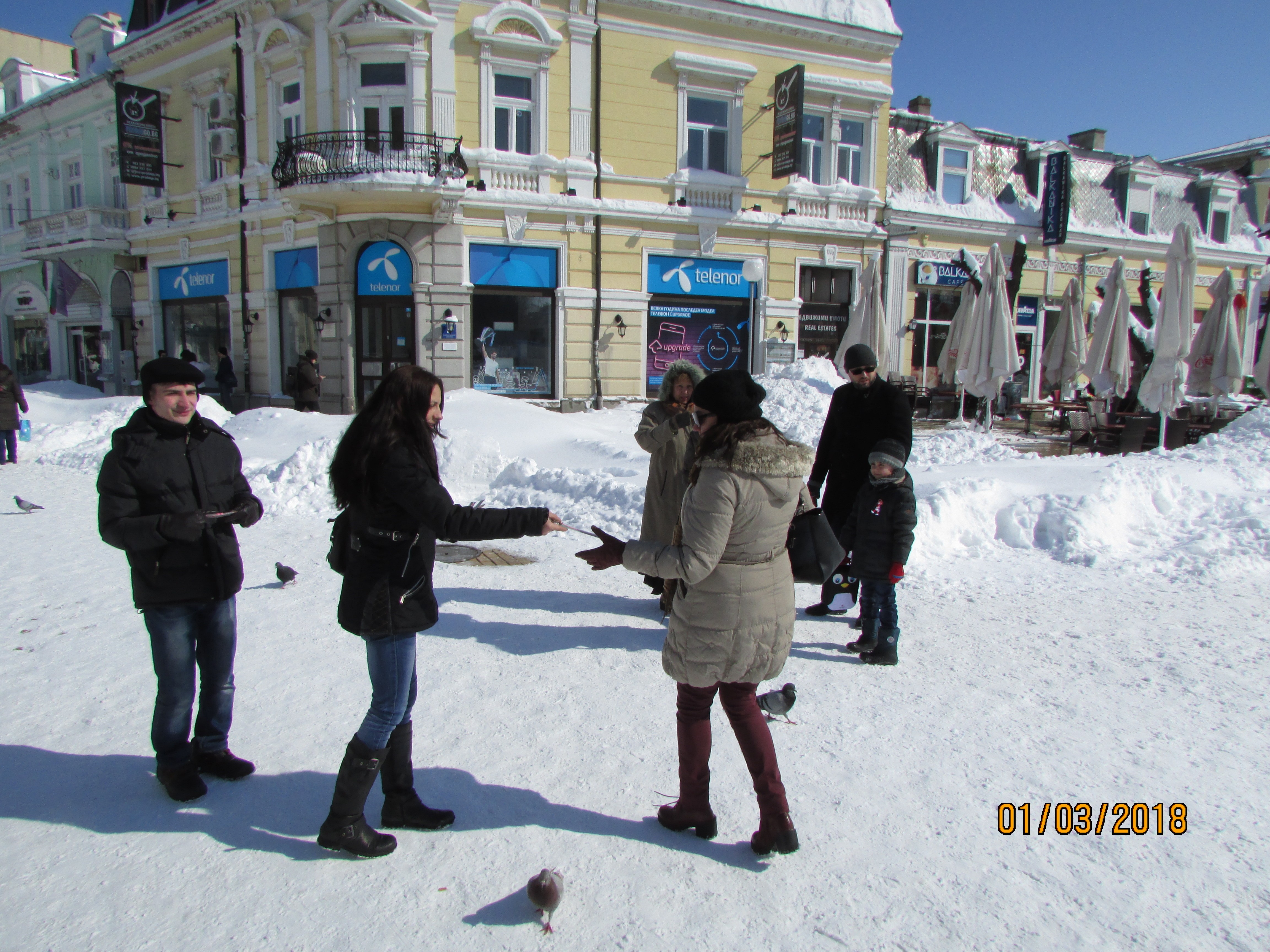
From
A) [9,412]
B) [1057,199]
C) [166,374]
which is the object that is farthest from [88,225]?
[1057,199]

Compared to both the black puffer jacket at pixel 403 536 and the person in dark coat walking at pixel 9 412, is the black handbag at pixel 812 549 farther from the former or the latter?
the person in dark coat walking at pixel 9 412

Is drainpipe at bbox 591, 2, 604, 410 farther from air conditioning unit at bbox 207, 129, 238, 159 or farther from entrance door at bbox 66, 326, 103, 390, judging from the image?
entrance door at bbox 66, 326, 103, 390

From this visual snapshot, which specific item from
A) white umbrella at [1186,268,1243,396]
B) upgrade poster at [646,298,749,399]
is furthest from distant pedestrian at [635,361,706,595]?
upgrade poster at [646,298,749,399]

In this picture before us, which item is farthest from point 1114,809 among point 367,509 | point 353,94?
point 353,94

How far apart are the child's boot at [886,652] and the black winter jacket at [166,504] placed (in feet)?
11.3

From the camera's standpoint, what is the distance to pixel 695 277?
59.9 feet

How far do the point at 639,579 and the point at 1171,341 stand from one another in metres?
9.19

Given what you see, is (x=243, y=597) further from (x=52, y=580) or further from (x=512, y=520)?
(x=512, y=520)

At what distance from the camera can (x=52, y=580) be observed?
5953mm

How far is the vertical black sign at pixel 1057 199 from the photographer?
2189cm

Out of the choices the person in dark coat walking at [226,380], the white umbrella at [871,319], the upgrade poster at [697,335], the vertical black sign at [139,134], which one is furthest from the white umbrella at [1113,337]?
the vertical black sign at [139,134]

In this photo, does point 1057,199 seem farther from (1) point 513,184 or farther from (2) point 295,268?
(2) point 295,268

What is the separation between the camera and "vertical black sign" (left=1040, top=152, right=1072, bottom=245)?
862 inches

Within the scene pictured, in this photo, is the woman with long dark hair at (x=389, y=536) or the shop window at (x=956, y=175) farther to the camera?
the shop window at (x=956, y=175)
